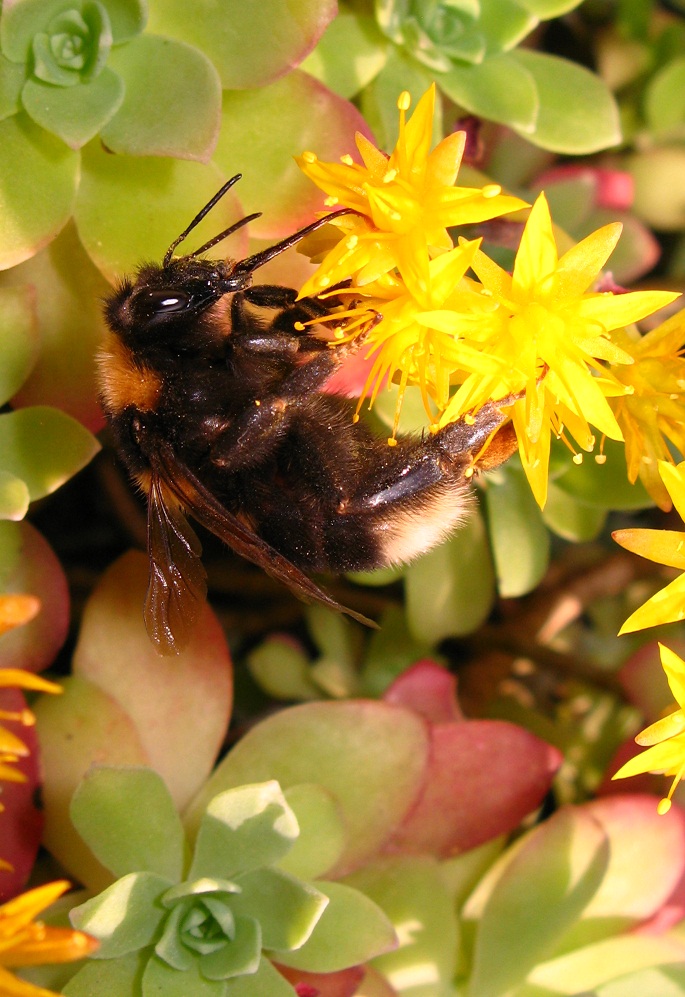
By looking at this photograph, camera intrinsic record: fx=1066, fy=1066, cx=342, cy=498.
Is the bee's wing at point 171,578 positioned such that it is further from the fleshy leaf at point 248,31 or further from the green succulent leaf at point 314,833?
the fleshy leaf at point 248,31

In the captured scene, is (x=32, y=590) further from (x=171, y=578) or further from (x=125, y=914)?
(x=125, y=914)

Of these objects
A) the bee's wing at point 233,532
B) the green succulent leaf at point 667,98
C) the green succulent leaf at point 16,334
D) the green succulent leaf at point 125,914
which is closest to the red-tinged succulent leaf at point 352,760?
the green succulent leaf at point 125,914

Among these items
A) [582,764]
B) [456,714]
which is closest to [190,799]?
[456,714]

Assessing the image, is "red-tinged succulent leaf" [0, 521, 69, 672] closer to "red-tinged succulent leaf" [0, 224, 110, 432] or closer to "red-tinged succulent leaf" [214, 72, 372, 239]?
"red-tinged succulent leaf" [0, 224, 110, 432]

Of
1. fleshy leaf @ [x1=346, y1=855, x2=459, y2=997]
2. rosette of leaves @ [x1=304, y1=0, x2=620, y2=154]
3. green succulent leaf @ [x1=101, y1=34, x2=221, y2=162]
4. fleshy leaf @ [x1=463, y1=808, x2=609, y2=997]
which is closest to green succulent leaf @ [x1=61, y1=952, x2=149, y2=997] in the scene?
fleshy leaf @ [x1=346, y1=855, x2=459, y2=997]

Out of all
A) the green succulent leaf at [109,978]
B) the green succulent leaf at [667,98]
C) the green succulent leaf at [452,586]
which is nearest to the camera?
the green succulent leaf at [109,978]

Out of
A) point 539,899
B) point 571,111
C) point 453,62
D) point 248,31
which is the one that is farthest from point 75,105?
point 539,899
